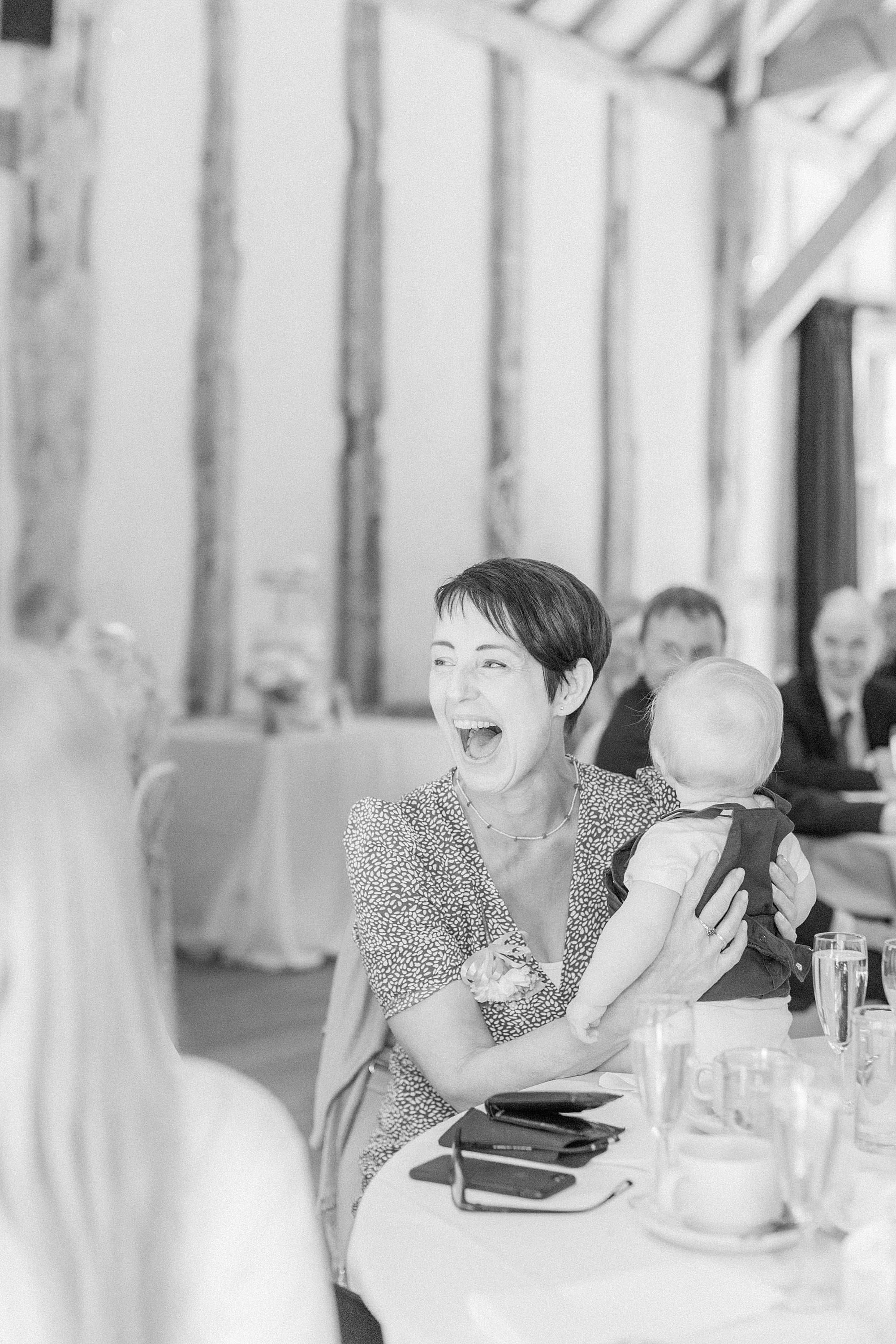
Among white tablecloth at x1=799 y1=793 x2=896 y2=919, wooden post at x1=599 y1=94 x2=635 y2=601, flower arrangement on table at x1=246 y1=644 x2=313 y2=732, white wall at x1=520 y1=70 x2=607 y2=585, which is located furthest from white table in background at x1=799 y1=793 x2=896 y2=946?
wooden post at x1=599 y1=94 x2=635 y2=601

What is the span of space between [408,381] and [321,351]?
23.9 inches

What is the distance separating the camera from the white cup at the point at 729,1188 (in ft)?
4.10

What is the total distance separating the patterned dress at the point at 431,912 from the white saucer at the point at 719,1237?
0.63 m

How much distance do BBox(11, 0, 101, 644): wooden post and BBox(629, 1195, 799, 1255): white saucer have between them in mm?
5064

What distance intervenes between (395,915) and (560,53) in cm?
759

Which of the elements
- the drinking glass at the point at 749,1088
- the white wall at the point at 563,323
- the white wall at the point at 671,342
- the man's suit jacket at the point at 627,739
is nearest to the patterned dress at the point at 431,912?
the drinking glass at the point at 749,1088

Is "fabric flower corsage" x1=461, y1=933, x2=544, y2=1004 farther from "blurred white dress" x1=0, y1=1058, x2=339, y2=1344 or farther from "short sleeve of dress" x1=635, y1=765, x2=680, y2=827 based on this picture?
"blurred white dress" x1=0, y1=1058, x2=339, y2=1344

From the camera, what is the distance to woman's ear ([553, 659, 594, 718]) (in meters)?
2.12

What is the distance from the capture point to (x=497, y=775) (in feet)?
6.76

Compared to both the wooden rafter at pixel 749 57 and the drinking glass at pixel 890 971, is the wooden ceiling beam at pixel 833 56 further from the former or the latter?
the drinking glass at pixel 890 971

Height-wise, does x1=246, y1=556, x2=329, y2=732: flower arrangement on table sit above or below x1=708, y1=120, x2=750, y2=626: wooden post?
below

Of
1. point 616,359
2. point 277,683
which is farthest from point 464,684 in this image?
point 616,359

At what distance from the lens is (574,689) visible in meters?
2.13

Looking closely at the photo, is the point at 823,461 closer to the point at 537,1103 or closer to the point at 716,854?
the point at 716,854
